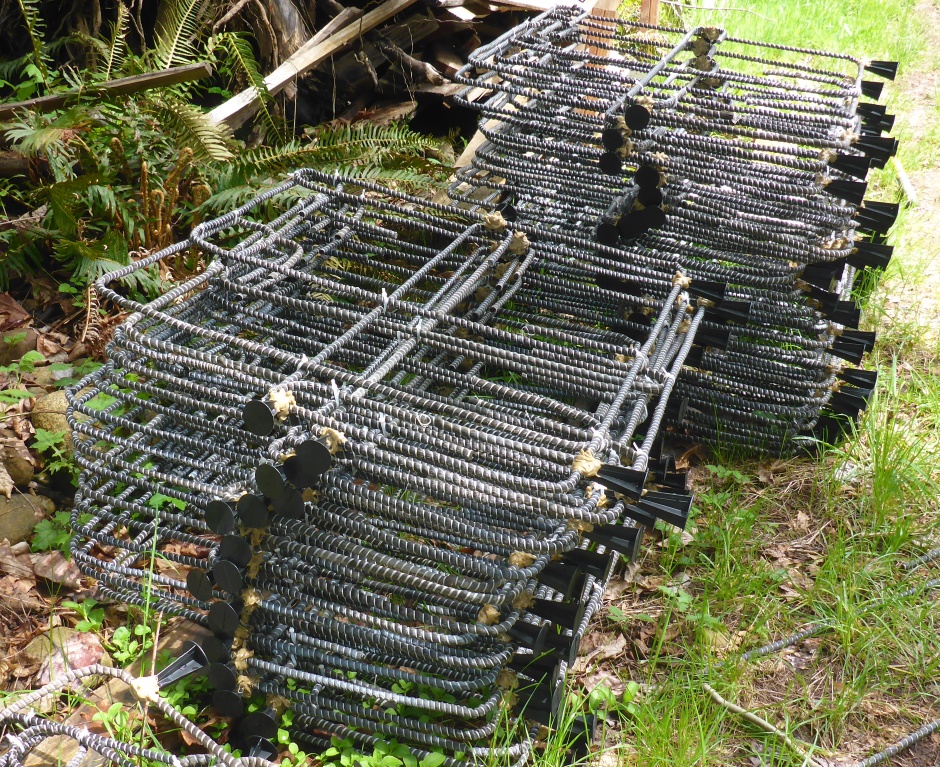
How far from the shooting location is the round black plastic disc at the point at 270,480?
1851 millimetres

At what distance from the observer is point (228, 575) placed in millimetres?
1975

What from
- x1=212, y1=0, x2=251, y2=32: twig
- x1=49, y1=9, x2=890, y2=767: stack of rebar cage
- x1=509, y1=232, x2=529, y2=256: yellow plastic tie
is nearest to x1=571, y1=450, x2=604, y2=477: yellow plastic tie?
x1=49, y1=9, x2=890, y2=767: stack of rebar cage

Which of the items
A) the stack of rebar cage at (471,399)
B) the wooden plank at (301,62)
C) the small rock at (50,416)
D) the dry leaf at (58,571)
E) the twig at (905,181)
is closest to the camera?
the stack of rebar cage at (471,399)

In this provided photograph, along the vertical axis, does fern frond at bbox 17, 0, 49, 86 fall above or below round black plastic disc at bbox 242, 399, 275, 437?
above

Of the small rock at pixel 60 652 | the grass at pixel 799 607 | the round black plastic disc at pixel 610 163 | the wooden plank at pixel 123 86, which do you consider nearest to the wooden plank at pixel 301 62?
the wooden plank at pixel 123 86

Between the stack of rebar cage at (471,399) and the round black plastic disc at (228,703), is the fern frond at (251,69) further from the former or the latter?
the round black plastic disc at (228,703)

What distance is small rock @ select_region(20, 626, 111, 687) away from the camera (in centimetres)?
239

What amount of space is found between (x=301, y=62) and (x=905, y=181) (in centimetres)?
349

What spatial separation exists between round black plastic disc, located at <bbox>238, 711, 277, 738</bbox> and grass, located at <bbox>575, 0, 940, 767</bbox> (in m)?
0.85

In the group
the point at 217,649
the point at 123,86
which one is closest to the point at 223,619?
the point at 217,649

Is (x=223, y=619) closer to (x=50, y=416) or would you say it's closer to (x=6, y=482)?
(x=6, y=482)

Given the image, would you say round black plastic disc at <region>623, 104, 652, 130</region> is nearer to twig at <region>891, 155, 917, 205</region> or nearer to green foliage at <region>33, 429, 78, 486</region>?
green foliage at <region>33, 429, 78, 486</region>

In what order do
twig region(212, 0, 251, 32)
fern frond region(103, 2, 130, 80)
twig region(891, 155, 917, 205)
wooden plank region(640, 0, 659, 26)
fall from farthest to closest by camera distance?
wooden plank region(640, 0, 659, 26)
twig region(891, 155, 917, 205)
twig region(212, 0, 251, 32)
fern frond region(103, 2, 130, 80)

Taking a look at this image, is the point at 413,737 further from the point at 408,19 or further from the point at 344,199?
the point at 408,19
